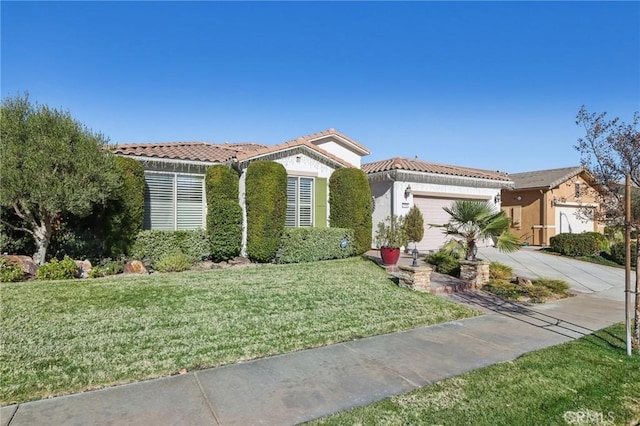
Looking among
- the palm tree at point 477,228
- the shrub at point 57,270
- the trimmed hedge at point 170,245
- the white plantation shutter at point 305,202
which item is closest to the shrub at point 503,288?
the palm tree at point 477,228

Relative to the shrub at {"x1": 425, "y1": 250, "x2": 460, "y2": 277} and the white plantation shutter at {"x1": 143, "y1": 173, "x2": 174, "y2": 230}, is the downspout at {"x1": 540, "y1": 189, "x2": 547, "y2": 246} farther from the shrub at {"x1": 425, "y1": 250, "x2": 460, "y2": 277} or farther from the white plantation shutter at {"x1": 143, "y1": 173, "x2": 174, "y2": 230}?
the white plantation shutter at {"x1": 143, "y1": 173, "x2": 174, "y2": 230}

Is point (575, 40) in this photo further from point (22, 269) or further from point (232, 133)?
point (232, 133)

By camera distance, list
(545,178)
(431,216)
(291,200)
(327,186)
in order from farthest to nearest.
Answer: (545,178), (431,216), (327,186), (291,200)

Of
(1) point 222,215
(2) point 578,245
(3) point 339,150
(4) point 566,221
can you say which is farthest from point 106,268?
(4) point 566,221

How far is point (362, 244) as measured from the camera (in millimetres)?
14789

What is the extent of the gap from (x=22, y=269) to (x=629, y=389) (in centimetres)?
1206

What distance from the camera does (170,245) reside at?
12.0 m

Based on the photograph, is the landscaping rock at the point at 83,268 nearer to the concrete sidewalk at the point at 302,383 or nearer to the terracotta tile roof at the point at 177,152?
the terracotta tile roof at the point at 177,152

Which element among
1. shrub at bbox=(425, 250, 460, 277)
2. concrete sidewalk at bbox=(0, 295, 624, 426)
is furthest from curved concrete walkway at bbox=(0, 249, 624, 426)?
shrub at bbox=(425, 250, 460, 277)

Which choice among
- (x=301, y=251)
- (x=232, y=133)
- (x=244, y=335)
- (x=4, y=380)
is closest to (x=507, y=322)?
(x=244, y=335)

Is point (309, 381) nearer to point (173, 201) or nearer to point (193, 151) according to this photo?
point (173, 201)

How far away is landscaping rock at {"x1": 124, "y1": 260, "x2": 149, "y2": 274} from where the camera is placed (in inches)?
412

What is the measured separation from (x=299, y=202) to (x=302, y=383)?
407 inches

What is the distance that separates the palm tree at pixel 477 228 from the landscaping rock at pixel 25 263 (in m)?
11.2
